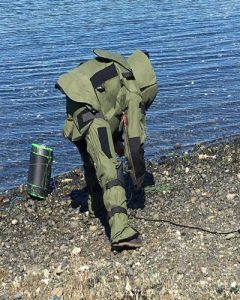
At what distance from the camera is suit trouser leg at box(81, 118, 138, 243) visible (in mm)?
8125

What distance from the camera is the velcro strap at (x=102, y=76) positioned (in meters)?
8.12

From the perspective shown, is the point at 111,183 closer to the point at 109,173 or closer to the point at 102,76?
the point at 109,173

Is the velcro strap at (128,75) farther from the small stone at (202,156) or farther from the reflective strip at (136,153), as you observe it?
the small stone at (202,156)

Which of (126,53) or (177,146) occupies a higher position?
(177,146)

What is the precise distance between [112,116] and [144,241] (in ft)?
5.51

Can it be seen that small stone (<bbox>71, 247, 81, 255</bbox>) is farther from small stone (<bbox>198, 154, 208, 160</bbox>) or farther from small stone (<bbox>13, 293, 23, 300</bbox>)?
small stone (<bbox>198, 154, 208, 160</bbox>)

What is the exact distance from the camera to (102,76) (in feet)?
26.8

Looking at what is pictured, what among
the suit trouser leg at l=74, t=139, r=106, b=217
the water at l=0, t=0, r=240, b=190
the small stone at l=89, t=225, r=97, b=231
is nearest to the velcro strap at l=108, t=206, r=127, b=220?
the small stone at l=89, t=225, r=97, b=231

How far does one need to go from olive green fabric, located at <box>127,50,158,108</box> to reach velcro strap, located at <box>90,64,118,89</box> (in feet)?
0.97

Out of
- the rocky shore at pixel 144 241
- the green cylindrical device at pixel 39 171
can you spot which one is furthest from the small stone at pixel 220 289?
the green cylindrical device at pixel 39 171

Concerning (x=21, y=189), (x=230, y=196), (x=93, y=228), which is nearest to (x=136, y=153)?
(x=93, y=228)

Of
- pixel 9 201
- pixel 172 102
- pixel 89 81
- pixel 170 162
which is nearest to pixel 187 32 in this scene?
pixel 172 102

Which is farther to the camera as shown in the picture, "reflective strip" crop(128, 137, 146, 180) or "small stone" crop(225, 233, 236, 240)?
"small stone" crop(225, 233, 236, 240)

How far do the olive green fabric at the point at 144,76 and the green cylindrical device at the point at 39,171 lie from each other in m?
2.42
